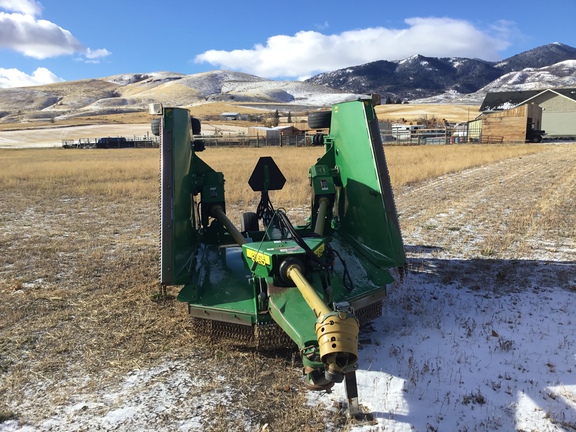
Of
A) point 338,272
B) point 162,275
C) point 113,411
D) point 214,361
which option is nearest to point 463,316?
point 338,272

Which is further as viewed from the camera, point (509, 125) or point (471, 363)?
point (509, 125)

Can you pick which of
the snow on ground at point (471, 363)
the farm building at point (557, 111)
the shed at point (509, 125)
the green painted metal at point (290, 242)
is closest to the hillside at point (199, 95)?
the farm building at point (557, 111)

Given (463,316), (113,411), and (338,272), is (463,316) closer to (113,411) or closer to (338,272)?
(338,272)

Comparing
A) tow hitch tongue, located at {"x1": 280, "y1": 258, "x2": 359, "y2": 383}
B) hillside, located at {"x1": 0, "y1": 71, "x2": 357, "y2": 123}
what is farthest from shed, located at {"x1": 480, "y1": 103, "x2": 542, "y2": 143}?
hillside, located at {"x1": 0, "y1": 71, "x2": 357, "y2": 123}

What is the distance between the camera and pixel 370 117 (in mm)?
4953

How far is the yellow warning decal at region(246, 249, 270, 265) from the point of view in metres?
3.53

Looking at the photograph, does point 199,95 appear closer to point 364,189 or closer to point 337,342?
point 364,189

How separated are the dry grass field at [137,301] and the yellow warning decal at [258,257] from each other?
907mm

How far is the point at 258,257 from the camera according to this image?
3.66 m

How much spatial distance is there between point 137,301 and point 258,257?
2370mm

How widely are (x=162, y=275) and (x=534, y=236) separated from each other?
6530 millimetres

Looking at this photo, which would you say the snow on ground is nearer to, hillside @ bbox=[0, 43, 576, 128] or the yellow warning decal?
the yellow warning decal

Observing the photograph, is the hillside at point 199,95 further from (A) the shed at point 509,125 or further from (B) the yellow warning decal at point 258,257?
(B) the yellow warning decal at point 258,257

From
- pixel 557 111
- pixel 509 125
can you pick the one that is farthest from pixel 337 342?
pixel 557 111
